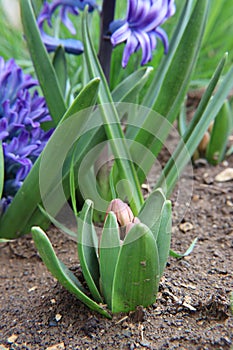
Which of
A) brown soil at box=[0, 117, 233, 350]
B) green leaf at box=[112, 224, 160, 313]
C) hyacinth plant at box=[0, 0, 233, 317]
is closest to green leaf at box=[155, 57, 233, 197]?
hyacinth plant at box=[0, 0, 233, 317]

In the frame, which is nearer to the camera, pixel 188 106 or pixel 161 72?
pixel 161 72

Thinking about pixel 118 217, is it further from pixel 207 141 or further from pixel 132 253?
pixel 207 141

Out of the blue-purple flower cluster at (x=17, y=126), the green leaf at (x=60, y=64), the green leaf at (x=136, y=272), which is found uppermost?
the green leaf at (x=60, y=64)

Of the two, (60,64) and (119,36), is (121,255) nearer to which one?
(119,36)

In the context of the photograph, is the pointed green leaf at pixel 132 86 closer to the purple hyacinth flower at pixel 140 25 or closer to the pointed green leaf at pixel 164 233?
the purple hyacinth flower at pixel 140 25

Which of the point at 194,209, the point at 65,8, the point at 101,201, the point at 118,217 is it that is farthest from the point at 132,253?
the point at 65,8

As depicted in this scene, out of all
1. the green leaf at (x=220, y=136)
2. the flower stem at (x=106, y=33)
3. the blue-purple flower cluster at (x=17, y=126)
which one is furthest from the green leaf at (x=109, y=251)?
the green leaf at (x=220, y=136)

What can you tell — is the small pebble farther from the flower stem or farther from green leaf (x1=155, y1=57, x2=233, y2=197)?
the flower stem
